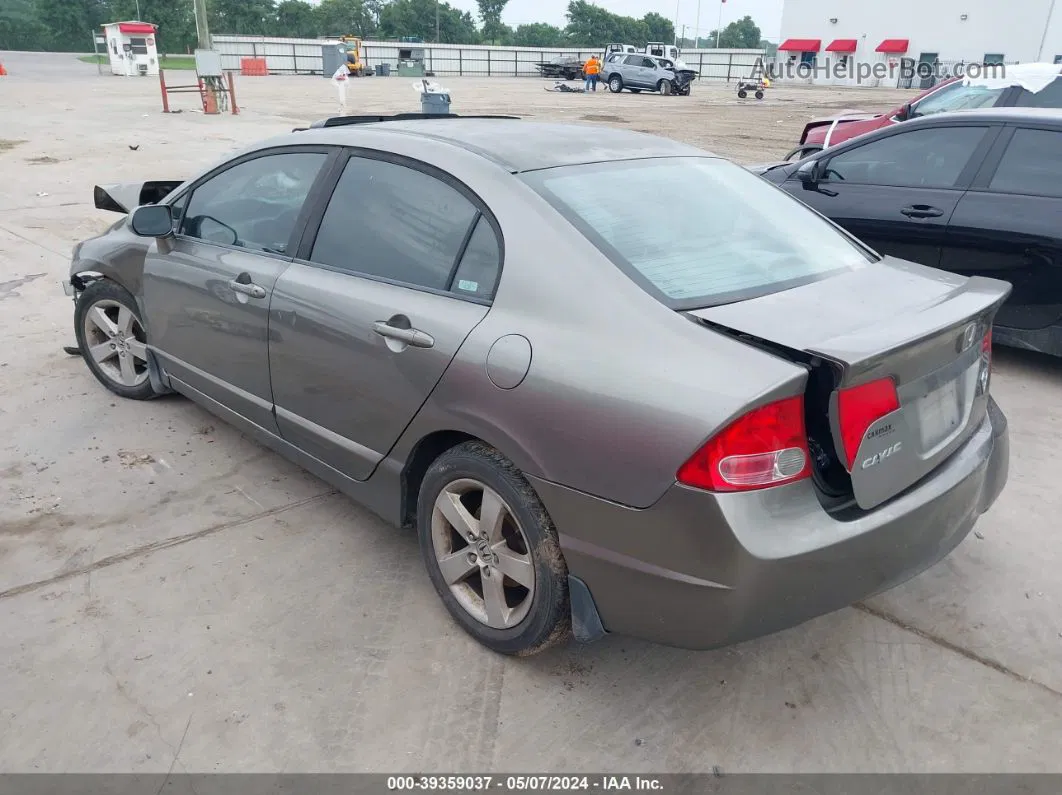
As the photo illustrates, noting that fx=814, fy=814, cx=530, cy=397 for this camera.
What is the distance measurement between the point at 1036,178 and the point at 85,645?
18.1 feet

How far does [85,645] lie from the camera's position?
8.81ft

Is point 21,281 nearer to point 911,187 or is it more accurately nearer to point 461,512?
point 461,512

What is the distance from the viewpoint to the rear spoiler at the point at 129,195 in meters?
4.93

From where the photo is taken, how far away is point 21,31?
2810 inches

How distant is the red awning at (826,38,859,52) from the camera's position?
2323 inches

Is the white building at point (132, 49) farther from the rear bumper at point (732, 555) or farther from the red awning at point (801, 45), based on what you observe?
the red awning at point (801, 45)

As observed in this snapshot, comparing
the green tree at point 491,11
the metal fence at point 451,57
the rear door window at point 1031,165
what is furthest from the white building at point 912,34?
the green tree at point 491,11

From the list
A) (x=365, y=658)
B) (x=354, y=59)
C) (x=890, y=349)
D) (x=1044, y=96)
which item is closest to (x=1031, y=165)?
(x=890, y=349)

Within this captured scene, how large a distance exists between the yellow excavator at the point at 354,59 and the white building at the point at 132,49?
10.6m

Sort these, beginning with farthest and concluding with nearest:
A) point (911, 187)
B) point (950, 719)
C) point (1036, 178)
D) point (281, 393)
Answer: point (911, 187), point (1036, 178), point (281, 393), point (950, 719)

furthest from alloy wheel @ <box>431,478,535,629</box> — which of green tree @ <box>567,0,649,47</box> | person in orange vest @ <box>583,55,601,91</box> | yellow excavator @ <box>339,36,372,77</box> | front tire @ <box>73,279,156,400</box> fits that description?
green tree @ <box>567,0,649,47</box>

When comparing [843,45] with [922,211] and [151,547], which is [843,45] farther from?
[151,547]

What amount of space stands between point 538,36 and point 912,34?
5151 cm

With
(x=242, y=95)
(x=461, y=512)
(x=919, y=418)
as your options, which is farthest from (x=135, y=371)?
(x=242, y=95)
